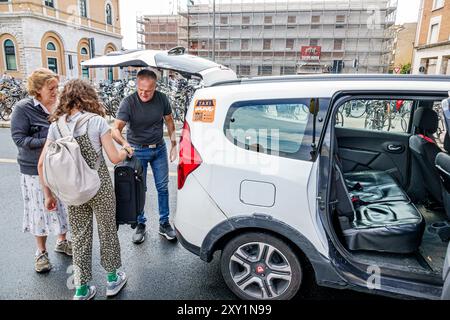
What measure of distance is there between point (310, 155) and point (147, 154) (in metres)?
1.83

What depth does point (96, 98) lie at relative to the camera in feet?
7.56

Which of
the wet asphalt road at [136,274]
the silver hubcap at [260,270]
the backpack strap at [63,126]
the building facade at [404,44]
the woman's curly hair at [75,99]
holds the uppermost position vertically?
the building facade at [404,44]

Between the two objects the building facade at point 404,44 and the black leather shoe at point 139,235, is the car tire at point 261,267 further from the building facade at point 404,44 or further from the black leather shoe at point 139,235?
the building facade at point 404,44

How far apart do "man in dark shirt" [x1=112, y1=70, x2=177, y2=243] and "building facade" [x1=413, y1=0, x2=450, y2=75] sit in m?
25.0

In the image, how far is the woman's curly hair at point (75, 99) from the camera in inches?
85.7

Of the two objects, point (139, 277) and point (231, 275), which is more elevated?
point (231, 275)

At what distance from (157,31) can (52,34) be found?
28085mm

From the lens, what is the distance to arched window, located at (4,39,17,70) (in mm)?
28688

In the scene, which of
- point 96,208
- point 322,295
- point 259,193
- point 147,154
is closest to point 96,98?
point 96,208

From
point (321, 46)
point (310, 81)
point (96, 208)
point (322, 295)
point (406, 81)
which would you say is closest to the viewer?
point (406, 81)

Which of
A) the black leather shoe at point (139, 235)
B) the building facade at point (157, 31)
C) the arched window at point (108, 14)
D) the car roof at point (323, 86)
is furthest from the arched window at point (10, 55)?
the car roof at point (323, 86)

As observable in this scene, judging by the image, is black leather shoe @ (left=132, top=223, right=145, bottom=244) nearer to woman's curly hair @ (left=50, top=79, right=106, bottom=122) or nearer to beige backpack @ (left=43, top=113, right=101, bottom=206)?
beige backpack @ (left=43, top=113, right=101, bottom=206)

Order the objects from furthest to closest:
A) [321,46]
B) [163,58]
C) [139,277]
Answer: [321,46] < [163,58] < [139,277]

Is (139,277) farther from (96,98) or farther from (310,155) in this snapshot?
(310,155)
